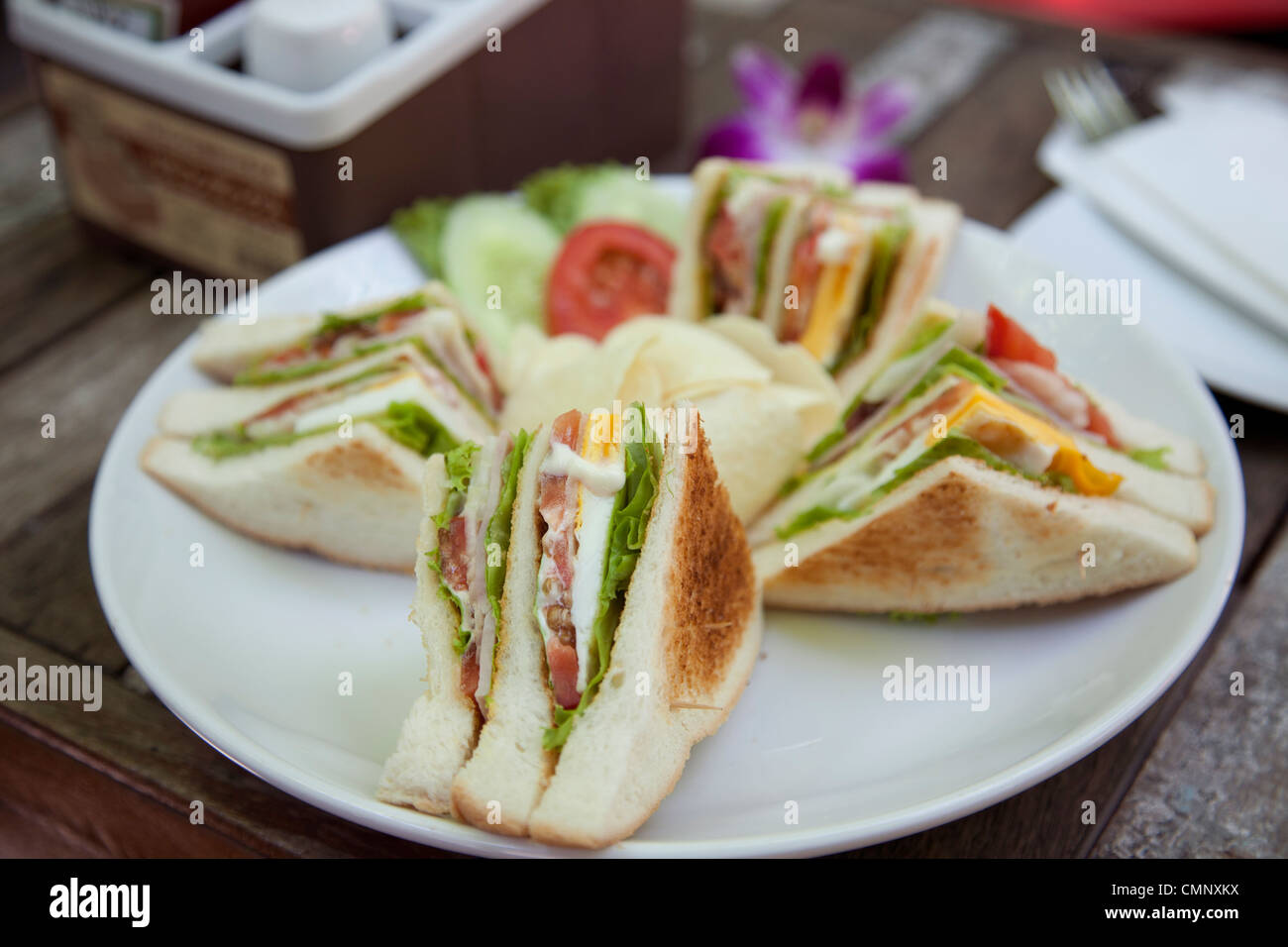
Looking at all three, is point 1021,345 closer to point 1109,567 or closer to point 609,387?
point 1109,567

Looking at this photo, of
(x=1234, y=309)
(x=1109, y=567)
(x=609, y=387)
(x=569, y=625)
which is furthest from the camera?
(x=1234, y=309)

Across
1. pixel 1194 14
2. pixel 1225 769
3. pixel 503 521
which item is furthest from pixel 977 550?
pixel 1194 14

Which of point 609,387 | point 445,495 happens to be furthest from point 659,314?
point 445,495

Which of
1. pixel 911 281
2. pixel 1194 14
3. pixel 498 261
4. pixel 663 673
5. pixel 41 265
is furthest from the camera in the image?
pixel 1194 14

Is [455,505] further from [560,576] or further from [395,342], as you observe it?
[395,342]

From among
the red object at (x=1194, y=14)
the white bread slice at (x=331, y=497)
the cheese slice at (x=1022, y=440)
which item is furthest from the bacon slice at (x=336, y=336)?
the red object at (x=1194, y=14)

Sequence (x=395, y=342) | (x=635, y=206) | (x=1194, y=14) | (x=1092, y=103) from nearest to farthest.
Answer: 1. (x=395, y=342)
2. (x=635, y=206)
3. (x=1092, y=103)
4. (x=1194, y=14)

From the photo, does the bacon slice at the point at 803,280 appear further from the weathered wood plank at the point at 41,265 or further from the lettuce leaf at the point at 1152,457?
the weathered wood plank at the point at 41,265
